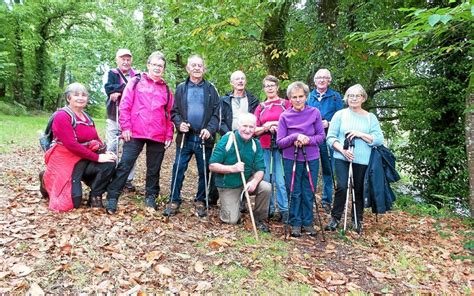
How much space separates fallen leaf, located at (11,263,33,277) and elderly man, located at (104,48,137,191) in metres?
2.79

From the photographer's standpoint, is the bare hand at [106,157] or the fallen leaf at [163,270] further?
the bare hand at [106,157]

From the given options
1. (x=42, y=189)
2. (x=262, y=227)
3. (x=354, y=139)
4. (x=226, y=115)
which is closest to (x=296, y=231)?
(x=262, y=227)

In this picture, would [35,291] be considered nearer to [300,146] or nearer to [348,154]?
[300,146]

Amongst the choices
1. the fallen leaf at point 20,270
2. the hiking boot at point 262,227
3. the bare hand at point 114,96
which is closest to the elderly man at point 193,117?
the hiking boot at point 262,227

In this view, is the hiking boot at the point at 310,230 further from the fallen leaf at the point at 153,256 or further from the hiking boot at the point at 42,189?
the hiking boot at the point at 42,189

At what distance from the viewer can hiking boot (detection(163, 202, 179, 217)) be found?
542cm

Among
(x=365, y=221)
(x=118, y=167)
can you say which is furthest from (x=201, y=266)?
(x=365, y=221)

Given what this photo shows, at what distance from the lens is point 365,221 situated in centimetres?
648

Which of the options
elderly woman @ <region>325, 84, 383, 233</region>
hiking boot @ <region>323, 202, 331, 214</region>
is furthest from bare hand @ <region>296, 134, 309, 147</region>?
hiking boot @ <region>323, 202, 331, 214</region>

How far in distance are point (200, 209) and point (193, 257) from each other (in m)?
1.54

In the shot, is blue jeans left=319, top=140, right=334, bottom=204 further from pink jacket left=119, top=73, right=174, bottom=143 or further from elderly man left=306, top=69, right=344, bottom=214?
pink jacket left=119, top=73, right=174, bottom=143

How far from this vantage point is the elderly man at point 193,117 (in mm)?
5445

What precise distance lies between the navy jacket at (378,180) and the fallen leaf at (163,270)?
297cm

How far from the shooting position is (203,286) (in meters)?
3.68
